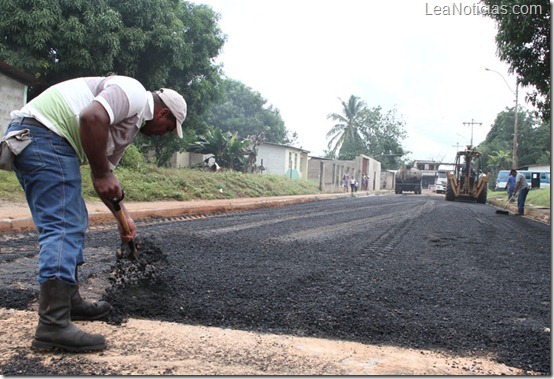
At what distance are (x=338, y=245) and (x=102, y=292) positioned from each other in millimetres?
3531

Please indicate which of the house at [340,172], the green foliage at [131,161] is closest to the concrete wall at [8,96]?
the green foliage at [131,161]

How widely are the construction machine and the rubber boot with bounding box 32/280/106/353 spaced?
936 inches

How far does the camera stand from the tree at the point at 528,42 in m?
9.06

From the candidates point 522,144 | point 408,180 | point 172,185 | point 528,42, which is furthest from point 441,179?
point 528,42

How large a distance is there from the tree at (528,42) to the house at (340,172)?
21122mm

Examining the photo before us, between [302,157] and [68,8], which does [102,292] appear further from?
[302,157]

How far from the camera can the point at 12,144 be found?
231 centimetres

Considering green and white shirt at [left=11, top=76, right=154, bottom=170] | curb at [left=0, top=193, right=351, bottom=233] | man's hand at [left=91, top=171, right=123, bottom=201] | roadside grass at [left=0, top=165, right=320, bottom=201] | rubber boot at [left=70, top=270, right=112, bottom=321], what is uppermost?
green and white shirt at [left=11, top=76, right=154, bottom=170]

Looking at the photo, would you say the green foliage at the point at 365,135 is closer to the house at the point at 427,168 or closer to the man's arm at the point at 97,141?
the house at the point at 427,168

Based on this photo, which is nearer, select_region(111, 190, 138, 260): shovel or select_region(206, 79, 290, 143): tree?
select_region(111, 190, 138, 260): shovel

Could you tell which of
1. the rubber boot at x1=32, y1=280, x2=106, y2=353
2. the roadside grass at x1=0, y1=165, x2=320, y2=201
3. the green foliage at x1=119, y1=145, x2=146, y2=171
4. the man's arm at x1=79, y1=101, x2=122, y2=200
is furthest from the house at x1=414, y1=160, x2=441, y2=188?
the rubber boot at x1=32, y1=280, x2=106, y2=353

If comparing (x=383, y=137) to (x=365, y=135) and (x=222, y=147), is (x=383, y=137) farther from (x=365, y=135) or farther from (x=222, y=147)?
(x=222, y=147)

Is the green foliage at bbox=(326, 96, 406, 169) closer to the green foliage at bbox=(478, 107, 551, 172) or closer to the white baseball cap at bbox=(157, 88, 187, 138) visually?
the green foliage at bbox=(478, 107, 551, 172)

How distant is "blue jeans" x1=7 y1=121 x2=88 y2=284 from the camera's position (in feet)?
7.46
